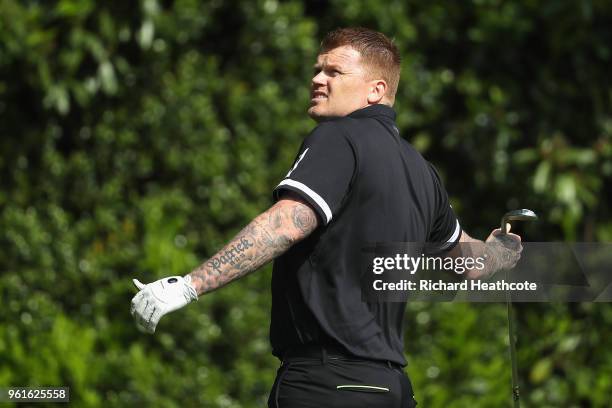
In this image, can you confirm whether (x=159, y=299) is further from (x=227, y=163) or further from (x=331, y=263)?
(x=227, y=163)

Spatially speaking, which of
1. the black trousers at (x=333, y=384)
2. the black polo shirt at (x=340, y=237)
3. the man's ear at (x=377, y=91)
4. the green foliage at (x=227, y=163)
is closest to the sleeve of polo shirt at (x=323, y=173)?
the black polo shirt at (x=340, y=237)

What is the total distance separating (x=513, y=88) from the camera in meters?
7.79

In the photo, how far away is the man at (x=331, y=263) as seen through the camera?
3588mm

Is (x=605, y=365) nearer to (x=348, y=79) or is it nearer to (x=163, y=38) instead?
(x=163, y=38)

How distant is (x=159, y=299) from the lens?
3479mm

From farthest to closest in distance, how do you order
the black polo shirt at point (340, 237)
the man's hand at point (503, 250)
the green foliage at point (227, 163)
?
the green foliage at point (227, 163), the man's hand at point (503, 250), the black polo shirt at point (340, 237)

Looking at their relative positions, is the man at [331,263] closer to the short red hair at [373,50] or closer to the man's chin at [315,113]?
the man's chin at [315,113]

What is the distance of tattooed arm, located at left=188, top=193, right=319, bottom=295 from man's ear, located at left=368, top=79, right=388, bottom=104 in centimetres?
65

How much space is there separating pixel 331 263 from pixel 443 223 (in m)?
0.67

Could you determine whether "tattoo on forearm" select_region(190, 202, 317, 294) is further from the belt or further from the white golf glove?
the belt

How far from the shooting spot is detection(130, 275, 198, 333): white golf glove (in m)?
3.47

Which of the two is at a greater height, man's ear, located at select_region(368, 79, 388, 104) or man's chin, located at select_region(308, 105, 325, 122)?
man's ear, located at select_region(368, 79, 388, 104)

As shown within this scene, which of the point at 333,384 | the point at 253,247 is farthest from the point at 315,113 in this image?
the point at 333,384

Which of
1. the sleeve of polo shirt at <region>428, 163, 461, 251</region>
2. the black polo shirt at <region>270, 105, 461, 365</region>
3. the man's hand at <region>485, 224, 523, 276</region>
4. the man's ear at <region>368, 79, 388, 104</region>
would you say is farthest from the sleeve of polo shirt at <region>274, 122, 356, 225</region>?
the man's hand at <region>485, 224, 523, 276</region>
